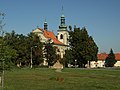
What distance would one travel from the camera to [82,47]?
110000 millimetres

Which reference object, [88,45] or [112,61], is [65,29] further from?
[88,45]

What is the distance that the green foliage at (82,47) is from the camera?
108875mm

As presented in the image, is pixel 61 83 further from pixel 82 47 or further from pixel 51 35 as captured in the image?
pixel 51 35

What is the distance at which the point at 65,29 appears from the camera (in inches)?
6329

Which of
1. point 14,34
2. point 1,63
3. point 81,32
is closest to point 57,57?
point 81,32

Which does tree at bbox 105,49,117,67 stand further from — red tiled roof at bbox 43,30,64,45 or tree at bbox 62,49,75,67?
tree at bbox 62,49,75,67

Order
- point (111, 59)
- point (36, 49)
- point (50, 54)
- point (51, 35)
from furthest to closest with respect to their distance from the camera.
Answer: point (51, 35) → point (111, 59) → point (50, 54) → point (36, 49)

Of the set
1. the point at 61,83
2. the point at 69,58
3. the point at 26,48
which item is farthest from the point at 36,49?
the point at 61,83

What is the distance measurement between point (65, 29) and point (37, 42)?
53508 mm

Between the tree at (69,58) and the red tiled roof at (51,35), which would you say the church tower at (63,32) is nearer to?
the red tiled roof at (51,35)

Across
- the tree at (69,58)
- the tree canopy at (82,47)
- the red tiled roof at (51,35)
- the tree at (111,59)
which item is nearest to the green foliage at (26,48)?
the tree at (69,58)

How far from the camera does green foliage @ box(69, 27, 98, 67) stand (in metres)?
109

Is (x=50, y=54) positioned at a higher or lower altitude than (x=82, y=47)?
Answer: lower

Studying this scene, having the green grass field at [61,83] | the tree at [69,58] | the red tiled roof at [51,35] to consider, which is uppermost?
the red tiled roof at [51,35]
